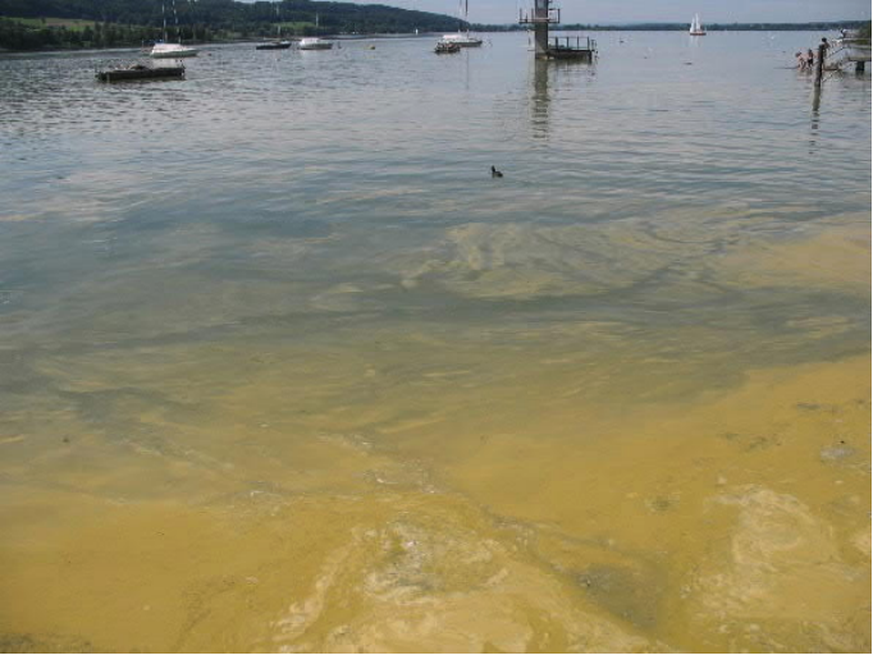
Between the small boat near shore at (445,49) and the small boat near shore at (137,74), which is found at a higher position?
the small boat near shore at (445,49)

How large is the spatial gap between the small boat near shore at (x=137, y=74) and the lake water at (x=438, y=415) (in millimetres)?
47720

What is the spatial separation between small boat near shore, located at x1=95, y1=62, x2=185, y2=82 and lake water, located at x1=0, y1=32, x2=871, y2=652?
4772cm

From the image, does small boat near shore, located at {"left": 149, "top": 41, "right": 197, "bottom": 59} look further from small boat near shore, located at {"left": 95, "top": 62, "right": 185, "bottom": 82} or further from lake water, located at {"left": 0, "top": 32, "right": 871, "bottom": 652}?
lake water, located at {"left": 0, "top": 32, "right": 871, "bottom": 652}

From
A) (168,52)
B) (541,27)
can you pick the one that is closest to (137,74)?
(541,27)

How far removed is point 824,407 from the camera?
685 cm

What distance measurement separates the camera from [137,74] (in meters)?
60.8

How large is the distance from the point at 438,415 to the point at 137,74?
6361 cm

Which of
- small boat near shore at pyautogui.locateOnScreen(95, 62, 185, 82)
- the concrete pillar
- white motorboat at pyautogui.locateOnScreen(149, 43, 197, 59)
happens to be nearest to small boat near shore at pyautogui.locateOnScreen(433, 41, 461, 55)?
white motorboat at pyautogui.locateOnScreen(149, 43, 197, 59)

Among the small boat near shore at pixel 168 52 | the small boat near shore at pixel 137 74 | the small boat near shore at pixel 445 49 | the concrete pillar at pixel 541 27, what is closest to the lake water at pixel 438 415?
the small boat near shore at pixel 137 74

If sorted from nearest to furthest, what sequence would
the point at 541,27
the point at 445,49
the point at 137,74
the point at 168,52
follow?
the point at 137,74, the point at 541,27, the point at 168,52, the point at 445,49

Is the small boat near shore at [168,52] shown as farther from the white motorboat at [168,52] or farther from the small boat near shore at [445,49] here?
the small boat near shore at [445,49]

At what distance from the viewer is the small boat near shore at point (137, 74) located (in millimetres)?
59188

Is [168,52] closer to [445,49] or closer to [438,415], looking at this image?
[445,49]

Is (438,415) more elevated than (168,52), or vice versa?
→ (168,52)
